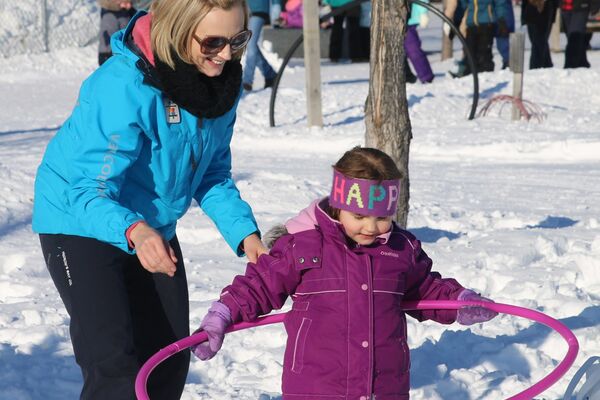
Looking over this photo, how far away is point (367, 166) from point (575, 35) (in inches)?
549

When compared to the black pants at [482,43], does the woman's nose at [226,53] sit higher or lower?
higher

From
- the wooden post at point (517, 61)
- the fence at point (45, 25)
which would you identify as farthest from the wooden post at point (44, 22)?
the wooden post at point (517, 61)

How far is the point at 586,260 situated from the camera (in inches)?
267

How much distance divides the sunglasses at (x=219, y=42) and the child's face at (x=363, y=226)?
63cm

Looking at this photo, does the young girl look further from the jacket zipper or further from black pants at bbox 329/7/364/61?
black pants at bbox 329/7/364/61

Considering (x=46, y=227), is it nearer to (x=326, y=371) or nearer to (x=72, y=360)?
A: (x=326, y=371)

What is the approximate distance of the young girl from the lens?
3408mm

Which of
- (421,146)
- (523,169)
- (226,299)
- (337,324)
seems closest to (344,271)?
(337,324)

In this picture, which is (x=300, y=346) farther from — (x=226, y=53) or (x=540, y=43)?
(x=540, y=43)

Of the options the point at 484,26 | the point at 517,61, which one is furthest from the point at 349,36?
the point at 517,61

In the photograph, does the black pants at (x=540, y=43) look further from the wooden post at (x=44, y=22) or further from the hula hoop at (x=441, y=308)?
the hula hoop at (x=441, y=308)

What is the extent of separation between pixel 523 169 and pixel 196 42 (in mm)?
7583

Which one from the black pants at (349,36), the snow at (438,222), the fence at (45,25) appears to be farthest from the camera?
Answer: the fence at (45,25)

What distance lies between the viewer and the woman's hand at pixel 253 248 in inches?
147
